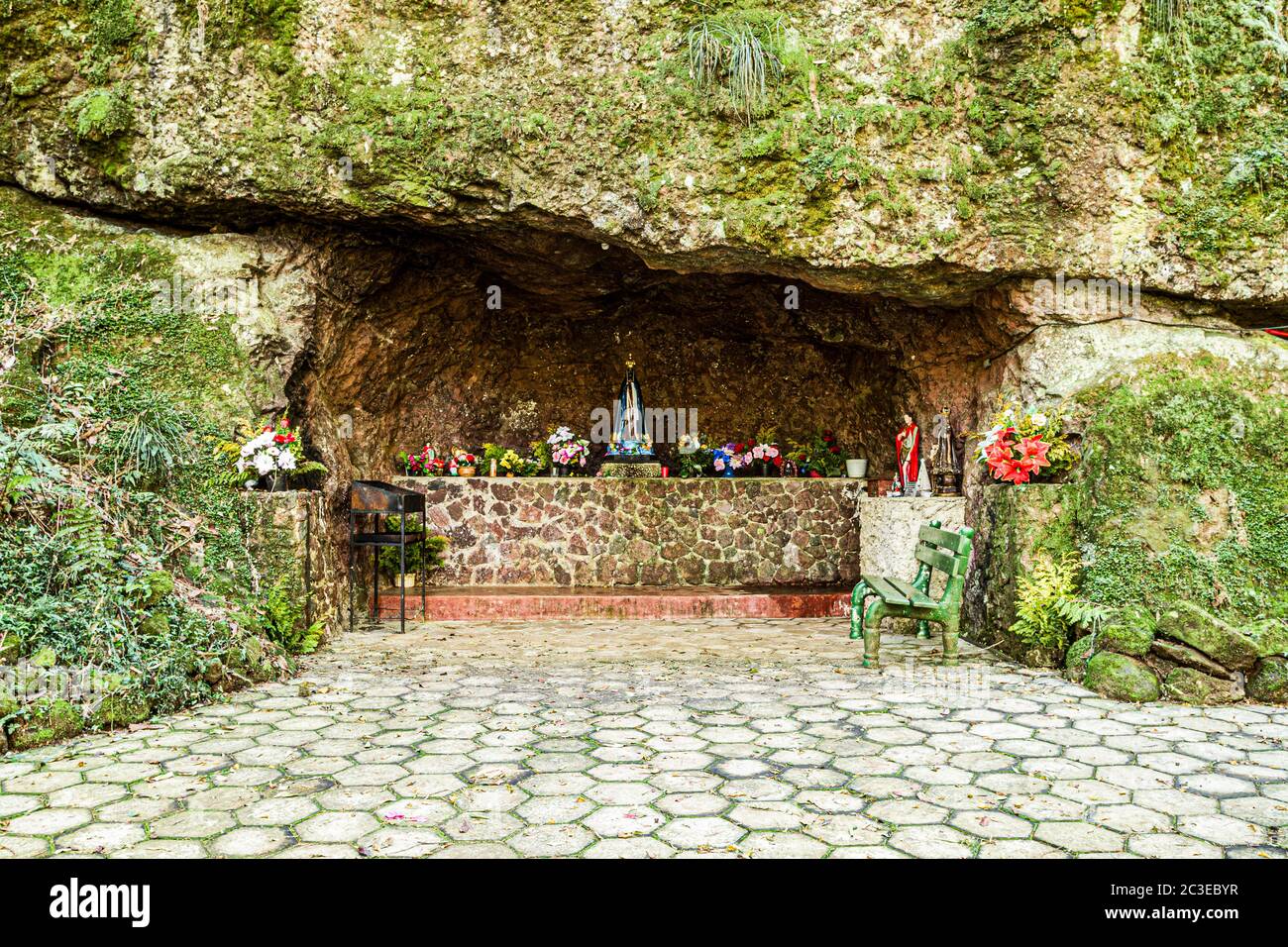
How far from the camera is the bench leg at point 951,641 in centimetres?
670

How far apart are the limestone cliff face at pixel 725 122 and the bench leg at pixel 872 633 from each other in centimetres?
316

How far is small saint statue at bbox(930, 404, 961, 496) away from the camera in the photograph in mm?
9117

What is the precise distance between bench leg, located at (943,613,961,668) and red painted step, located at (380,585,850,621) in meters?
2.83

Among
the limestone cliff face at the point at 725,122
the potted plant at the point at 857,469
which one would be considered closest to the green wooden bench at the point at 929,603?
the limestone cliff face at the point at 725,122

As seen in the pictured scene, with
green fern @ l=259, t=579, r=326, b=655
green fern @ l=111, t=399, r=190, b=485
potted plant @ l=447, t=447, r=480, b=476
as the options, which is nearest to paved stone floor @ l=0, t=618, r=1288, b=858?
green fern @ l=259, t=579, r=326, b=655

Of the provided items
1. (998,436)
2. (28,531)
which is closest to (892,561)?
(998,436)

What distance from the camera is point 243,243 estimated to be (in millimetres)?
8078

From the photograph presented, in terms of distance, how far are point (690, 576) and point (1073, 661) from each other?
17.3ft

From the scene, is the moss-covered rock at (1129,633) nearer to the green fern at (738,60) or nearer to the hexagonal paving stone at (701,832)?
the hexagonal paving stone at (701,832)

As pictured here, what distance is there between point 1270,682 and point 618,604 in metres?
5.92

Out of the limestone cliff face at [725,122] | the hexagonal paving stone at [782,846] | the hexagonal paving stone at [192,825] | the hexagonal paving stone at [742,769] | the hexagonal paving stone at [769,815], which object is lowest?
the hexagonal paving stone at [742,769]

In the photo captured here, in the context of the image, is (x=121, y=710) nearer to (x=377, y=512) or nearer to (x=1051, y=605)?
(x=377, y=512)

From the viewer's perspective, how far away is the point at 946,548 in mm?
6891

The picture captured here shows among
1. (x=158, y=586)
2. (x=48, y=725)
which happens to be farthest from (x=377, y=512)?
(x=48, y=725)
